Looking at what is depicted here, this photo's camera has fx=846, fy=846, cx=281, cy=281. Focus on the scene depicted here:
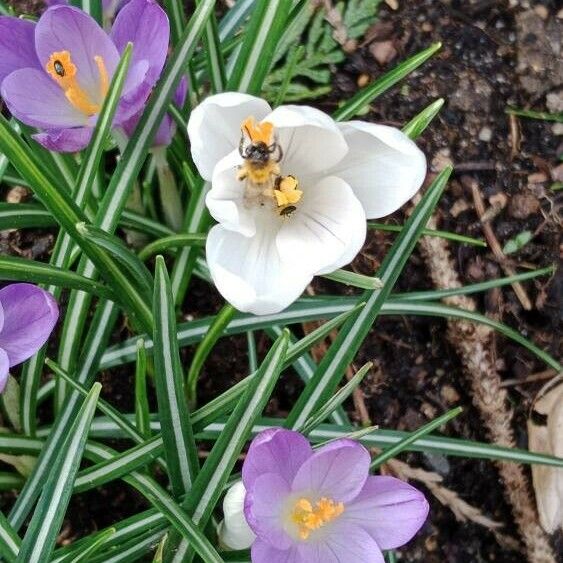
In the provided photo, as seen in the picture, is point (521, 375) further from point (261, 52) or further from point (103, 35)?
point (103, 35)

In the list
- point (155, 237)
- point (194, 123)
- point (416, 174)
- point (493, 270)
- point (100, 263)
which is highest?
point (194, 123)

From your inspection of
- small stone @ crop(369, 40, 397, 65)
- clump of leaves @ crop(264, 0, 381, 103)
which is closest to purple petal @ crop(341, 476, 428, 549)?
clump of leaves @ crop(264, 0, 381, 103)

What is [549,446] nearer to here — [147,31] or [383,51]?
[383,51]

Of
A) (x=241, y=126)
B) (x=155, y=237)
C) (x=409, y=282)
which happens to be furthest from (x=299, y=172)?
(x=409, y=282)

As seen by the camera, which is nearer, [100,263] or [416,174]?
[416,174]

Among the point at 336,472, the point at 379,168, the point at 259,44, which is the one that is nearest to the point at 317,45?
the point at 259,44

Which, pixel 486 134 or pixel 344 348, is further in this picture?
pixel 486 134
